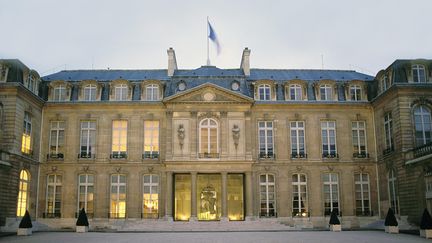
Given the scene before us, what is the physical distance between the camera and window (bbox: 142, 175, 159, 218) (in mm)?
32656

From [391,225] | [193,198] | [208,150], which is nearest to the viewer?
[391,225]

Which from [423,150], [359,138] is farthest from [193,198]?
[423,150]

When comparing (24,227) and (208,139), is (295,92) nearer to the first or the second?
(208,139)

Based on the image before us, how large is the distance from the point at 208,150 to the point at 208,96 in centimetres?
365

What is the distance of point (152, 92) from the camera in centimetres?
3403

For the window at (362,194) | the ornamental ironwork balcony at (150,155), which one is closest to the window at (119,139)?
the ornamental ironwork balcony at (150,155)

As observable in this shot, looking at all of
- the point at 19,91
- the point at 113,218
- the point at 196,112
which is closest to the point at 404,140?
the point at 196,112

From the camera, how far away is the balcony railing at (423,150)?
1023 inches

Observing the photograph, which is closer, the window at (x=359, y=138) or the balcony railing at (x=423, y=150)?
the balcony railing at (x=423, y=150)

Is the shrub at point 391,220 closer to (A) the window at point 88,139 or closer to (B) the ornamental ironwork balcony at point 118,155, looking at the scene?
(B) the ornamental ironwork balcony at point 118,155

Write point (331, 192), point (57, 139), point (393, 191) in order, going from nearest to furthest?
1. point (393, 191)
2. point (331, 192)
3. point (57, 139)

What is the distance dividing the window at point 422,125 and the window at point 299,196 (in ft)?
25.9

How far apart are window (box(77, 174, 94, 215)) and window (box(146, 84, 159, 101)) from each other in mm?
6638

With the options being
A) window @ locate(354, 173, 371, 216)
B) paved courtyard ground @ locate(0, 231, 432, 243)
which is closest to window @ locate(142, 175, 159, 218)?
paved courtyard ground @ locate(0, 231, 432, 243)
